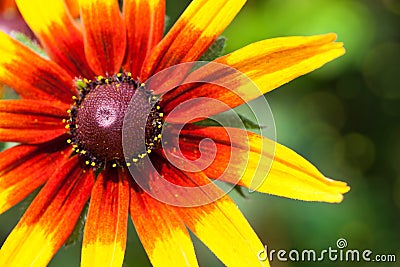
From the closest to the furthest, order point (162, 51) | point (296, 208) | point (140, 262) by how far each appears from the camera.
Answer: point (162, 51)
point (140, 262)
point (296, 208)

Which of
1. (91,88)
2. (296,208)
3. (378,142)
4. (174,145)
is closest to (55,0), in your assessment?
(91,88)

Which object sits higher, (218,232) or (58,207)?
(58,207)

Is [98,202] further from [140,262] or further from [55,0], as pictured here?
[140,262]

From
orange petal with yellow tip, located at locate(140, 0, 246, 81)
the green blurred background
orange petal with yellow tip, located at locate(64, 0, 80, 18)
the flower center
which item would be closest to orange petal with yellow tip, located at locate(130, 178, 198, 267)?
the flower center

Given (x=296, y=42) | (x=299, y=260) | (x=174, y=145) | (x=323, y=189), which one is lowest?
(x=299, y=260)

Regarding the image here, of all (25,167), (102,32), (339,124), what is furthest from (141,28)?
(339,124)

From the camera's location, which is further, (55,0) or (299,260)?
(299,260)

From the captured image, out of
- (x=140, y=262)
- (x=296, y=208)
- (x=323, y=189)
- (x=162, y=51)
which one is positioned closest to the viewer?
(x=323, y=189)
